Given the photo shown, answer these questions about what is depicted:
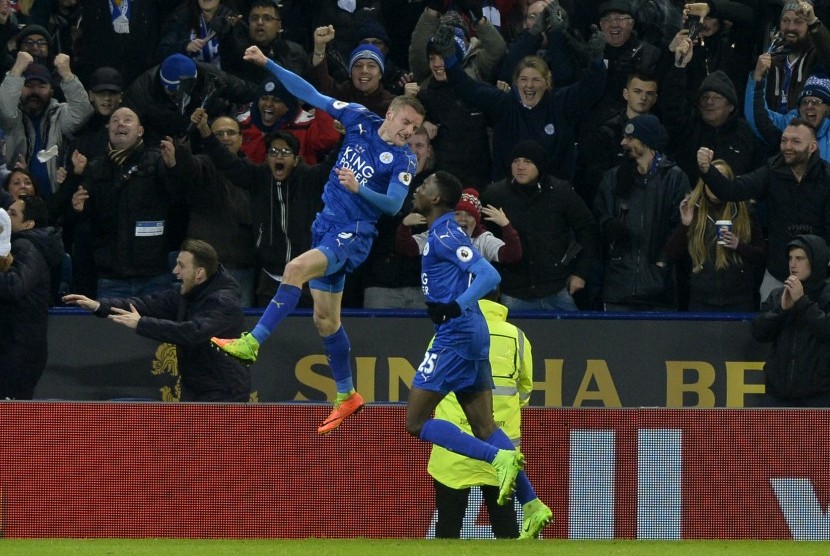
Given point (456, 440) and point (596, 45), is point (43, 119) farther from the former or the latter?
point (456, 440)

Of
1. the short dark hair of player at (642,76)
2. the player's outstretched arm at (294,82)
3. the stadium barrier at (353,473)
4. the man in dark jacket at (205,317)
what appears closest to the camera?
the player's outstretched arm at (294,82)

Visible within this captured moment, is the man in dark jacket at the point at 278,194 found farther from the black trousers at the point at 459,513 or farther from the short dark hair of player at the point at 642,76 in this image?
the black trousers at the point at 459,513

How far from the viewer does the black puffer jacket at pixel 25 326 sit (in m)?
10.9

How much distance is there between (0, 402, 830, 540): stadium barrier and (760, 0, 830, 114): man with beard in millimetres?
3794

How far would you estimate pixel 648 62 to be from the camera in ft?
43.1

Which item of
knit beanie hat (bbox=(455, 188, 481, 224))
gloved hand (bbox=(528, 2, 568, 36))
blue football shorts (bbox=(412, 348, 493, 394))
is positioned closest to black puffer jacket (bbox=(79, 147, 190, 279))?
knit beanie hat (bbox=(455, 188, 481, 224))

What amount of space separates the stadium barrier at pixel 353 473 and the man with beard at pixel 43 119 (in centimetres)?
340

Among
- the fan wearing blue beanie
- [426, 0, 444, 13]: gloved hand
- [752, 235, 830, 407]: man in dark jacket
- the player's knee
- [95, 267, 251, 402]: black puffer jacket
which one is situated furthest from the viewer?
[426, 0, 444, 13]: gloved hand

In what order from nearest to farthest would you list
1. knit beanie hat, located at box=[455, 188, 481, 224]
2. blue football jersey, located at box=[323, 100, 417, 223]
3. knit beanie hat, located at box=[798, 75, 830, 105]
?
1. blue football jersey, located at box=[323, 100, 417, 223]
2. knit beanie hat, located at box=[455, 188, 481, 224]
3. knit beanie hat, located at box=[798, 75, 830, 105]

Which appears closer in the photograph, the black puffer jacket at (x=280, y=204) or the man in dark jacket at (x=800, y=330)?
the man in dark jacket at (x=800, y=330)

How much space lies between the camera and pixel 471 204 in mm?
11586

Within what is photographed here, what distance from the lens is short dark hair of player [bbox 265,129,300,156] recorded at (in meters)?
12.1

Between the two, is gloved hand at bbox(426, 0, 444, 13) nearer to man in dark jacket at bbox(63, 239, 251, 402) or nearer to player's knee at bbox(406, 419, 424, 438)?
man in dark jacket at bbox(63, 239, 251, 402)

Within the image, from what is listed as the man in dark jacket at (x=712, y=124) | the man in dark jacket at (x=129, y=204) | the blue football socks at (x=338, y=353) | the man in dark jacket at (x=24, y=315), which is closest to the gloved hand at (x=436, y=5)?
the man in dark jacket at (x=712, y=124)
